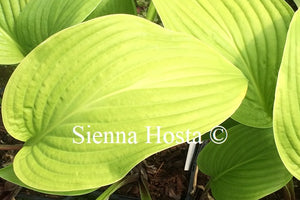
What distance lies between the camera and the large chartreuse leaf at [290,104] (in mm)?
545

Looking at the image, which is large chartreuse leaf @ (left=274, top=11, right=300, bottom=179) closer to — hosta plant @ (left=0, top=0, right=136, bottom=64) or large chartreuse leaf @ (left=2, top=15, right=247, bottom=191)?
large chartreuse leaf @ (left=2, top=15, right=247, bottom=191)

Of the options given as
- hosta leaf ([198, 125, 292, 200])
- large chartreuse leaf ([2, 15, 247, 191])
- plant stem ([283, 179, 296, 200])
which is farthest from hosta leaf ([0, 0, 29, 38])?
plant stem ([283, 179, 296, 200])

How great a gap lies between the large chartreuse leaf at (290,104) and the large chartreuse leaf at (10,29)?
52 centimetres

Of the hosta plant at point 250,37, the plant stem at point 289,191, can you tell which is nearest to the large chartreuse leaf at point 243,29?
the hosta plant at point 250,37

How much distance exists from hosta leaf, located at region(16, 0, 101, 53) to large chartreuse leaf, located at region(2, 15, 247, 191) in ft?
0.66

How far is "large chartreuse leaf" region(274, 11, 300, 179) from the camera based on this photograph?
0.55 metres

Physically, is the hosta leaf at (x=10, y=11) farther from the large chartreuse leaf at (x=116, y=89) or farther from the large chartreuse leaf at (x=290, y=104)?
the large chartreuse leaf at (x=290, y=104)

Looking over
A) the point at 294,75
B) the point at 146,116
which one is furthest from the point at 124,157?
the point at 294,75

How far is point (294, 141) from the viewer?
0.58m

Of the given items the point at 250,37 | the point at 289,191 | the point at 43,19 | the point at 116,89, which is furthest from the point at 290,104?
the point at 43,19

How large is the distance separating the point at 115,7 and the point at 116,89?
13.8 inches

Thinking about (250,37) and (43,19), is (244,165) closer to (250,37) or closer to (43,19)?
(250,37)

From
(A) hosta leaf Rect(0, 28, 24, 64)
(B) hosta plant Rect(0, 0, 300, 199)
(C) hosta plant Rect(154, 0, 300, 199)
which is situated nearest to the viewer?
(B) hosta plant Rect(0, 0, 300, 199)

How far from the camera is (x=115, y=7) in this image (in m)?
0.82
